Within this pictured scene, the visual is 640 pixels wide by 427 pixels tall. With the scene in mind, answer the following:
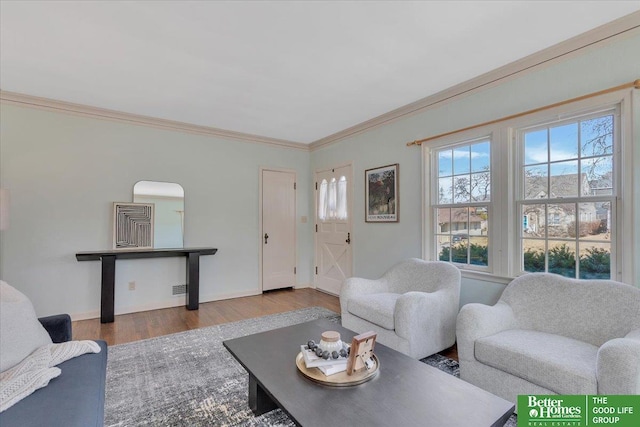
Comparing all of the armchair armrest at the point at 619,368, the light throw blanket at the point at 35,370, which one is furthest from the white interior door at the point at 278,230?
the armchair armrest at the point at 619,368

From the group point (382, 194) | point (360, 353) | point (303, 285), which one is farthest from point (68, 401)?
point (303, 285)

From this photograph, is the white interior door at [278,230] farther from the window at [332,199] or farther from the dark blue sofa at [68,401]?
the dark blue sofa at [68,401]

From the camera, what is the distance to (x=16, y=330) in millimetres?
1608

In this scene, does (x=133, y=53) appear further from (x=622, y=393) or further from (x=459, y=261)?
(x=622, y=393)

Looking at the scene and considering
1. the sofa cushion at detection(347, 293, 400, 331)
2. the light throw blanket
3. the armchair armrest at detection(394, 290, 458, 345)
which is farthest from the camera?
the sofa cushion at detection(347, 293, 400, 331)

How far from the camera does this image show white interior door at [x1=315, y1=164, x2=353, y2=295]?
15.3 feet

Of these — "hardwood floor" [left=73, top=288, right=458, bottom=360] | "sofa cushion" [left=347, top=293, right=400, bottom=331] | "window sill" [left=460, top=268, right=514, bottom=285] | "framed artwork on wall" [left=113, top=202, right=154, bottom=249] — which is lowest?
"hardwood floor" [left=73, top=288, right=458, bottom=360]

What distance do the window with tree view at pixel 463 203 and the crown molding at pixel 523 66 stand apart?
0.53 metres

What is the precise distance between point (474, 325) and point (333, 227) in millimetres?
3082

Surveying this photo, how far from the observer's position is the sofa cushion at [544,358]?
1556mm

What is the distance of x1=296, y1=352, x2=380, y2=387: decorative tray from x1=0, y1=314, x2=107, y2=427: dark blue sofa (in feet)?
2.82

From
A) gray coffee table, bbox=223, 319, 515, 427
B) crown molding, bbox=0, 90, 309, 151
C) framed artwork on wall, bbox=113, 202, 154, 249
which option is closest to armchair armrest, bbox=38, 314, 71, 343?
gray coffee table, bbox=223, 319, 515, 427

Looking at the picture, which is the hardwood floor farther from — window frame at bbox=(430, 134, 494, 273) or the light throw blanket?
the light throw blanket

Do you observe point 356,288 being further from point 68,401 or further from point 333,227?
point 68,401
